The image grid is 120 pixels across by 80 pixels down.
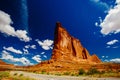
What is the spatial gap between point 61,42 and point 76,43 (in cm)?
3020

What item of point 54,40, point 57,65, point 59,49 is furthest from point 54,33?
point 57,65

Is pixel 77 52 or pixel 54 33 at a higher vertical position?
pixel 54 33

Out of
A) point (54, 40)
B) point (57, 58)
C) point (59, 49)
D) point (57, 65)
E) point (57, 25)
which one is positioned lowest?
point (57, 65)

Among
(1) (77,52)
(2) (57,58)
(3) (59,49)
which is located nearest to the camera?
(2) (57,58)

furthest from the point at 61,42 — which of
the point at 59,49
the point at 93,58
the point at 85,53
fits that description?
the point at 93,58

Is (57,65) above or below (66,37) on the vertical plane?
below

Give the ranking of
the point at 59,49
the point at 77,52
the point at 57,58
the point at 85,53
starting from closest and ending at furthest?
the point at 57,58 < the point at 59,49 < the point at 77,52 < the point at 85,53

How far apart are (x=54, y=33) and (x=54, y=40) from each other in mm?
5651

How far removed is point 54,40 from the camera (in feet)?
368

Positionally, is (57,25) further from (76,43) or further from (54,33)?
(76,43)

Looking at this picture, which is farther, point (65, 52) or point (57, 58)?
point (65, 52)

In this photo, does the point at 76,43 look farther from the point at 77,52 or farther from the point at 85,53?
the point at 85,53

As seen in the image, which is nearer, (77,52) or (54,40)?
(54,40)

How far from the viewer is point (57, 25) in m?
113
